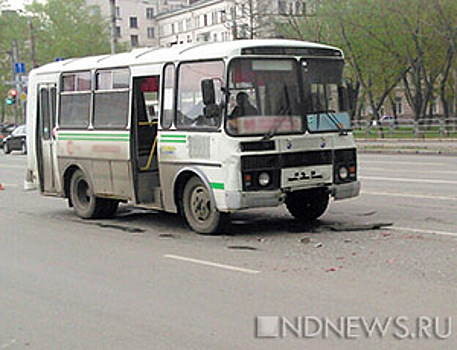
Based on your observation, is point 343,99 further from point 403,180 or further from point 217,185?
point 403,180

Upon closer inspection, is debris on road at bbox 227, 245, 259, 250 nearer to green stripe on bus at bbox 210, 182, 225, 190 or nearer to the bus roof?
green stripe on bus at bbox 210, 182, 225, 190

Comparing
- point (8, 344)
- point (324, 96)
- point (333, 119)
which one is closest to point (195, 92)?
point (324, 96)

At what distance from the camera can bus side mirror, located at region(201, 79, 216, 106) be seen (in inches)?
421

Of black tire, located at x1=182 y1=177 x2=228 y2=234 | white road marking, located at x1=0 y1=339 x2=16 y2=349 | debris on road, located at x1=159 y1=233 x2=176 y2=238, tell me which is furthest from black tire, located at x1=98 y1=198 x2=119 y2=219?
white road marking, located at x1=0 y1=339 x2=16 y2=349

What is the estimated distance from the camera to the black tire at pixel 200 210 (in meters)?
11.3

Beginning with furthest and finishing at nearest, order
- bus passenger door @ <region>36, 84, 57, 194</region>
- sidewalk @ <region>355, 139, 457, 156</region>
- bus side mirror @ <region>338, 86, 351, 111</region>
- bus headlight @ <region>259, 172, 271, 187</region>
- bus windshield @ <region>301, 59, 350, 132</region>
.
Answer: sidewalk @ <region>355, 139, 457, 156</region>
bus passenger door @ <region>36, 84, 57, 194</region>
bus side mirror @ <region>338, 86, 351, 111</region>
bus windshield @ <region>301, 59, 350, 132</region>
bus headlight @ <region>259, 172, 271, 187</region>

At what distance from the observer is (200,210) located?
11.5 metres

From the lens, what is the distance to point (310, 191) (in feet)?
39.1

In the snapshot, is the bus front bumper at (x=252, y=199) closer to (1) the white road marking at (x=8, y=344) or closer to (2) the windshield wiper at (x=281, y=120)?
(2) the windshield wiper at (x=281, y=120)

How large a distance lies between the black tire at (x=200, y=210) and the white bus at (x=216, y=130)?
0.02 metres

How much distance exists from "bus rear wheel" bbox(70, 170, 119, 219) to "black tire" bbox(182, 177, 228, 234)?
104 inches

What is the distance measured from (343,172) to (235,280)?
389 centimetres

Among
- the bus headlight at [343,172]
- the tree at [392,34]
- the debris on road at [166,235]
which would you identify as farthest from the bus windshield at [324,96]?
the tree at [392,34]

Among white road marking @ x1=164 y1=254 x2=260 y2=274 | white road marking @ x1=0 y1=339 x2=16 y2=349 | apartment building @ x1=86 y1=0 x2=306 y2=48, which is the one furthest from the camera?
apartment building @ x1=86 y1=0 x2=306 y2=48
